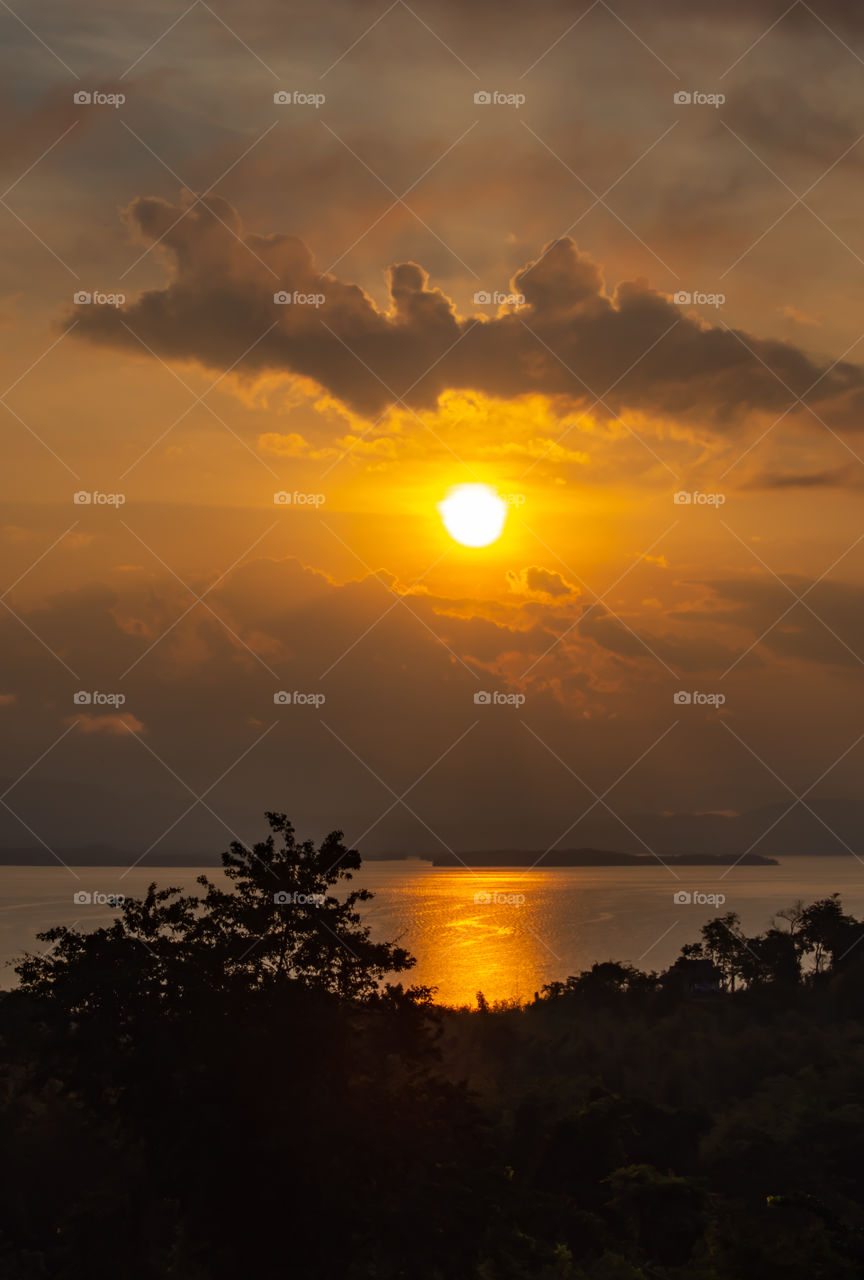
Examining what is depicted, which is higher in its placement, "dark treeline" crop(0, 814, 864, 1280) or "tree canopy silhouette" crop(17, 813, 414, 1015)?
"tree canopy silhouette" crop(17, 813, 414, 1015)

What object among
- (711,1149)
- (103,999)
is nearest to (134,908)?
(103,999)

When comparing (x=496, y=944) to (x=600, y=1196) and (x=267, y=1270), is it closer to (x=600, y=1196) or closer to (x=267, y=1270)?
(x=600, y=1196)

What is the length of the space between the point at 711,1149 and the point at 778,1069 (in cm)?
2038

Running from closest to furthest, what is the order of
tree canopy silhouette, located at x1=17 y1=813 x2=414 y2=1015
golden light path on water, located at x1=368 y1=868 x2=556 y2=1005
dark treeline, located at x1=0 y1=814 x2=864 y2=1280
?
dark treeline, located at x1=0 y1=814 x2=864 y2=1280 < tree canopy silhouette, located at x1=17 y1=813 x2=414 y2=1015 < golden light path on water, located at x1=368 y1=868 x2=556 y2=1005

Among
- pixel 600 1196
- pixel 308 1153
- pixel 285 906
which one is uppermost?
pixel 285 906

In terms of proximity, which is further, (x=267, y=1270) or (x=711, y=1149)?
(x=711, y=1149)

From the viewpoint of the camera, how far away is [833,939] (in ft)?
280
